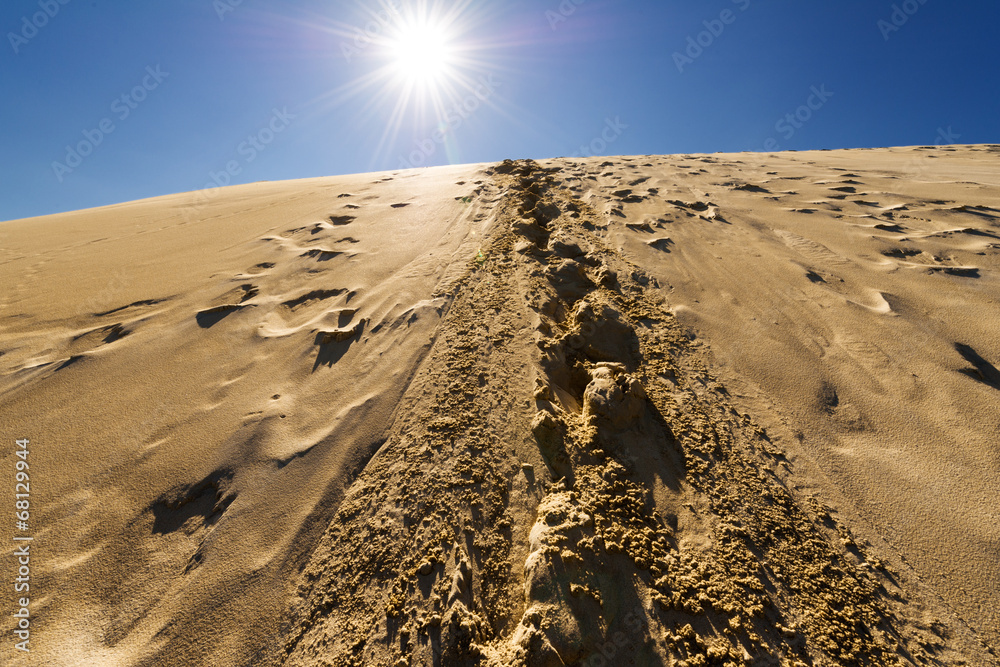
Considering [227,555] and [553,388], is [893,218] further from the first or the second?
[227,555]

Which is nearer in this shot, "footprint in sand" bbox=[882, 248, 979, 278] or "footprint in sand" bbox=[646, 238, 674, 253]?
"footprint in sand" bbox=[882, 248, 979, 278]

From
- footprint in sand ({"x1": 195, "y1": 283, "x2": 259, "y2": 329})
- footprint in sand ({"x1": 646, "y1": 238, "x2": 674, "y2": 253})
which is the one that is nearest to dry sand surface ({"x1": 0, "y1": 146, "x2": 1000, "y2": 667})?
footprint in sand ({"x1": 195, "y1": 283, "x2": 259, "y2": 329})

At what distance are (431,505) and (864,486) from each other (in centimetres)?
188

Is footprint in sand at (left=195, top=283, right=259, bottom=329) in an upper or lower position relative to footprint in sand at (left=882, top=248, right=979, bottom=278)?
upper

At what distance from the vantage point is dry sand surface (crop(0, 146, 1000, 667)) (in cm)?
119

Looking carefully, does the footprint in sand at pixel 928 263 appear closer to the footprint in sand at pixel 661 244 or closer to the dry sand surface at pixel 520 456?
the dry sand surface at pixel 520 456

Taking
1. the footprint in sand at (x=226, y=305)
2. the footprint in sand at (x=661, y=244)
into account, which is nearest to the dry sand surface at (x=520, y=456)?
the footprint in sand at (x=226, y=305)

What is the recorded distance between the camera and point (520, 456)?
162cm

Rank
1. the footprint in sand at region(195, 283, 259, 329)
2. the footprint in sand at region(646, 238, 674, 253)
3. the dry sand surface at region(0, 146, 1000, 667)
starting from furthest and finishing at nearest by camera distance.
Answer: the footprint in sand at region(646, 238, 674, 253) → the footprint in sand at region(195, 283, 259, 329) → the dry sand surface at region(0, 146, 1000, 667)

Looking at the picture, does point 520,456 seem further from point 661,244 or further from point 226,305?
point 661,244

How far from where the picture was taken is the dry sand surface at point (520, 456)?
119cm

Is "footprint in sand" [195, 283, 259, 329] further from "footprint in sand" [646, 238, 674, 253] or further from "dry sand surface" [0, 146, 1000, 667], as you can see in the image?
"footprint in sand" [646, 238, 674, 253]

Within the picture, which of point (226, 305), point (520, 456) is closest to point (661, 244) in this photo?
point (520, 456)

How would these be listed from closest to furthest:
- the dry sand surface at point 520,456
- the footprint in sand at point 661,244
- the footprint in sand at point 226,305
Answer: the dry sand surface at point 520,456 < the footprint in sand at point 226,305 < the footprint in sand at point 661,244
